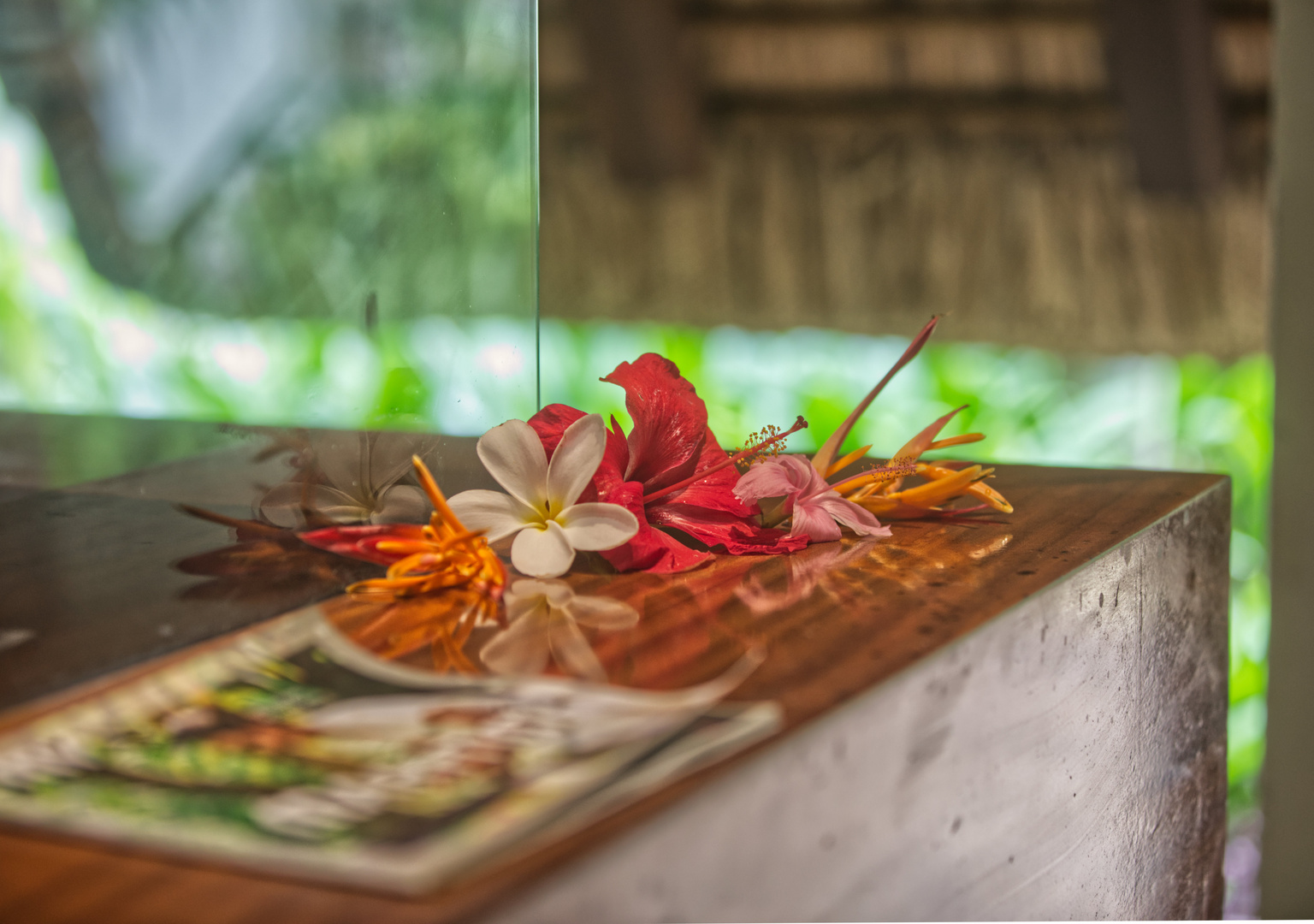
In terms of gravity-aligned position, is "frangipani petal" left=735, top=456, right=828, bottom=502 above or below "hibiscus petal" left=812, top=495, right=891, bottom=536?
above

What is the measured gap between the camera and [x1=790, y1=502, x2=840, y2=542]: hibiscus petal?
0.65 m

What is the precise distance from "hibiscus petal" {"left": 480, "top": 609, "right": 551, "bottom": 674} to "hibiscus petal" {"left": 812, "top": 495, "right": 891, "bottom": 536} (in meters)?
0.18

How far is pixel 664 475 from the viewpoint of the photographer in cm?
63

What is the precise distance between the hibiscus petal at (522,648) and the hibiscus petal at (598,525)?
5 centimetres

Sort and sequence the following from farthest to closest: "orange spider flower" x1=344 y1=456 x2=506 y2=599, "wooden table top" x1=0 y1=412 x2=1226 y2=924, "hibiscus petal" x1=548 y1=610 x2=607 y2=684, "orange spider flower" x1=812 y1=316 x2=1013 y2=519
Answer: "orange spider flower" x1=812 y1=316 x2=1013 y2=519, "orange spider flower" x1=344 y1=456 x2=506 y2=599, "hibiscus petal" x1=548 y1=610 x2=607 y2=684, "wooden table top" x1=0 y1=412 x2=1226 y2=924

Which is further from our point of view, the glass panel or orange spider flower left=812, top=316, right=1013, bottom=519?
orange spider flower left=812, top=316, right=1013, bottom=519

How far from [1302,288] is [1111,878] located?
0.79 m

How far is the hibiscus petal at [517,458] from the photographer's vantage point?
587mm

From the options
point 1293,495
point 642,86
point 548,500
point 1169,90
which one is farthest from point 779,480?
point 642,86

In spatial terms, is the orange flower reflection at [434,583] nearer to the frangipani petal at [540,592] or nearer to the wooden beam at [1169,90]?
the frangipani petal at [540,592]

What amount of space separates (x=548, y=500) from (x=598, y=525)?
0.10 ft

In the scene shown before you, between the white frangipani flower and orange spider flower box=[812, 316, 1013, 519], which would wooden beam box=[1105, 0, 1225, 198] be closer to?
orange spider flower box=[812, 316, 1013, 519]

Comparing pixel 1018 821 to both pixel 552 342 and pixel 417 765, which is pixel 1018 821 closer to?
pixel 417 765

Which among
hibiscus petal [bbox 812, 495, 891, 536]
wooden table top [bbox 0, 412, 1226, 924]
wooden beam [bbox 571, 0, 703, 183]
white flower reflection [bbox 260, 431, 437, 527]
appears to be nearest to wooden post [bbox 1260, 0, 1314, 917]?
wooden table top [bbox 0, 412, 1226, 924]
